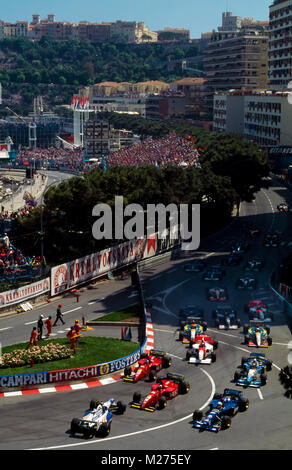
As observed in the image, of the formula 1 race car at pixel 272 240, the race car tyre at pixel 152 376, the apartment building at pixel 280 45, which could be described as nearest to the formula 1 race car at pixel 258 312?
the race car tyre at pixel 152 376

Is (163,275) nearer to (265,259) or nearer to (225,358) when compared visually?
(265,259)

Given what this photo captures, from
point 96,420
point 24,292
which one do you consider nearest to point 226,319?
point 24,292

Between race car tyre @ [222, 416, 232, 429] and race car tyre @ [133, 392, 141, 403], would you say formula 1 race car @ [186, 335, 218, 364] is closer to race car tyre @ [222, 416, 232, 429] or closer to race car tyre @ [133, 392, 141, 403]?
race car tyre @ [133, 392, 141, 403]

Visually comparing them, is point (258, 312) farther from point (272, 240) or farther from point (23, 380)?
point (272, 240)

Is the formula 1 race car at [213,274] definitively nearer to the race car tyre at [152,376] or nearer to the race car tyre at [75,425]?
the race car tyre at [152,376]

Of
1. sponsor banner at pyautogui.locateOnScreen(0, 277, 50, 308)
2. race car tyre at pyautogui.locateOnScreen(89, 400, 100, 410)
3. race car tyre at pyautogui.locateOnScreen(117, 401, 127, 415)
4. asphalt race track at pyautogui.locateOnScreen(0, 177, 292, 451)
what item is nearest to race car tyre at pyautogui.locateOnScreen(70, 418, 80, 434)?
asphalt race track at pyautogui.locateOnScreen(0, 177, 292, 451)
